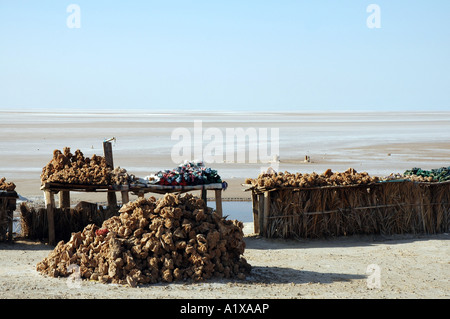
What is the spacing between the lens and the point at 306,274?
1087cm

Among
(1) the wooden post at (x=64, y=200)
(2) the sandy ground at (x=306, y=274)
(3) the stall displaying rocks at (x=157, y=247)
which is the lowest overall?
(2) the sandy ground at (x=306, y=274)

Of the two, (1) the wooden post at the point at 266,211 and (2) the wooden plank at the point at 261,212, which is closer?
(1) the wooden post at the point at 266,211

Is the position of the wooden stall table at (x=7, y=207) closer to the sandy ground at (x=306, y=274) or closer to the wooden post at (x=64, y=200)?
the sandy ground at (x=306, y=274)

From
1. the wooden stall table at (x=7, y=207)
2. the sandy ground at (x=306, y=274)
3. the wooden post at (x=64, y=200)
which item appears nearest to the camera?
the sandy ground at (x=306, y=274)

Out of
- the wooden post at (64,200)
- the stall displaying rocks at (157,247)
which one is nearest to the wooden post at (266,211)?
the stall displaying rocks at (157,247)

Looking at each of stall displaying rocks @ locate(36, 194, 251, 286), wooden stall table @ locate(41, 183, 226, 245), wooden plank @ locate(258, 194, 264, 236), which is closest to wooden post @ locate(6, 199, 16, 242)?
wooden stall table @ locate(41, 183, 226, 245)

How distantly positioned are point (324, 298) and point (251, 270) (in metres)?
1.90

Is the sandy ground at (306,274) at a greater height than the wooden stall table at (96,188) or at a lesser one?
lesser

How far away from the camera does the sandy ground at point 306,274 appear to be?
939cm

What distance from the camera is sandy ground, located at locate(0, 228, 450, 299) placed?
939 cm

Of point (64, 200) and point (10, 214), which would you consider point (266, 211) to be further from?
point (10, 214)

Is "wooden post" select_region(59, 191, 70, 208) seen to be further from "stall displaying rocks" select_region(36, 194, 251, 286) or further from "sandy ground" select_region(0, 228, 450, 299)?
"stall displaying rocks" select_region(36, 194, 251, 286)
